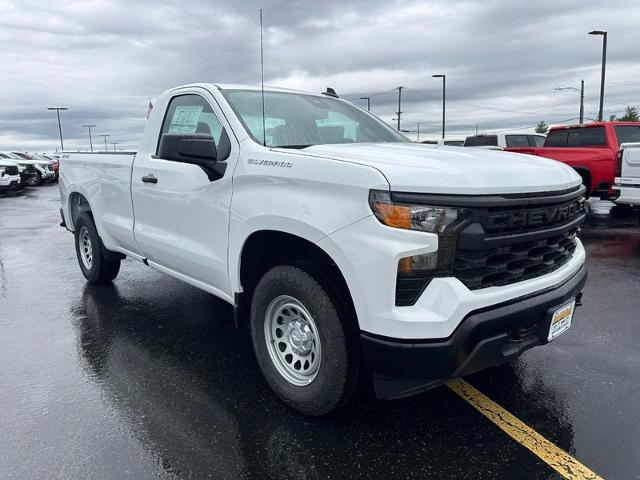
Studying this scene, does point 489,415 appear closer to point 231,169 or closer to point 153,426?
point 153,426

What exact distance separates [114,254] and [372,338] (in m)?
4.04

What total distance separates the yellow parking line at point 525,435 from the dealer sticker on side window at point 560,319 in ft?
1.80

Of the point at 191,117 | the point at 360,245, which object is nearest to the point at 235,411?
the point at 360,245

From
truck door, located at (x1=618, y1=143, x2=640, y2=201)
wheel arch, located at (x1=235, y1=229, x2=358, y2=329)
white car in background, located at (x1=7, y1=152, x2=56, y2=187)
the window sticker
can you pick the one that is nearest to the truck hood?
wheel arch, located at (x1=235, y1=229, x2=358, y2=329)

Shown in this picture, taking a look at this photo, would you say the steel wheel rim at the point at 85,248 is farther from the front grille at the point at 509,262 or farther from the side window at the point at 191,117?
the front grille at the point at 509,262

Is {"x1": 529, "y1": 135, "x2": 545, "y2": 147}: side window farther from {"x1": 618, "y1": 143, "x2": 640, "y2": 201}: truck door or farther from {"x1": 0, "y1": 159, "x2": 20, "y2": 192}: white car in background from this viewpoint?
{"x1": 0, "y1": 159, "x2": 20, "y2": 192}: white car in background

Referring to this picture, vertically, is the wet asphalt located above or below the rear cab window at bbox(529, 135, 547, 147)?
below

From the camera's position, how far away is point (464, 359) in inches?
96.6

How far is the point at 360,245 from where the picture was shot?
96.9 inches

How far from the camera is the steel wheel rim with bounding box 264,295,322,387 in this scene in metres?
2.94

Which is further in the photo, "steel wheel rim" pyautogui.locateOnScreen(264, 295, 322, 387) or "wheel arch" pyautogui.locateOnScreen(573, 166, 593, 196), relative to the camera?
"wheel arch" pyautogui.locateOnScreen(573, 166, 593, 196)

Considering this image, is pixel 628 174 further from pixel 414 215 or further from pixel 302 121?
pixel 414 215

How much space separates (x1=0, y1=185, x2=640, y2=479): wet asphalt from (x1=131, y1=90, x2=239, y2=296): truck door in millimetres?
671

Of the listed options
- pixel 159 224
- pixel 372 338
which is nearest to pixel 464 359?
pixel 372 338
